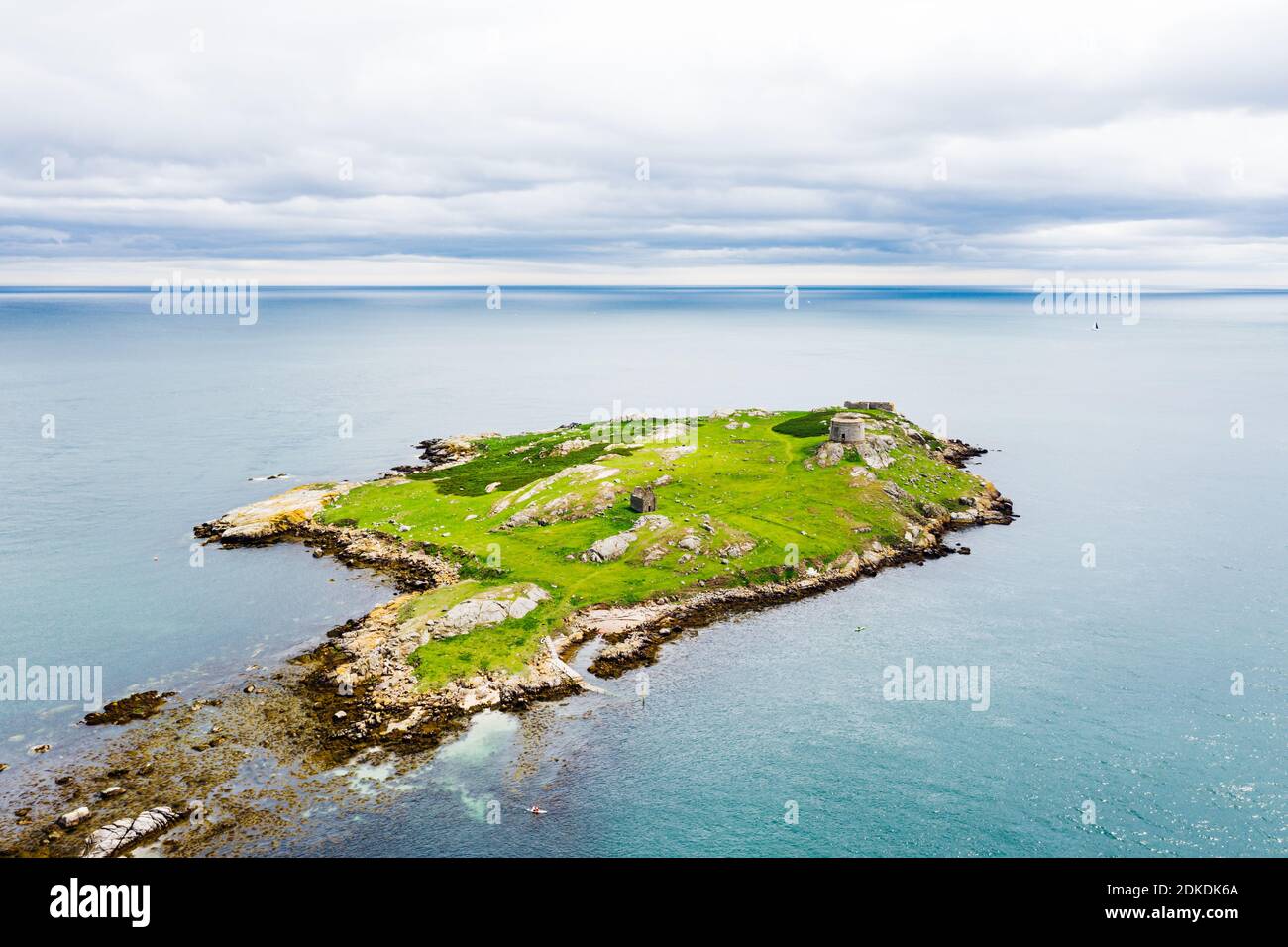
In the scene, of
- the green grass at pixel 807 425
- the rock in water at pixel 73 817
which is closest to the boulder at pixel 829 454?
the green grass at pixel 807 425

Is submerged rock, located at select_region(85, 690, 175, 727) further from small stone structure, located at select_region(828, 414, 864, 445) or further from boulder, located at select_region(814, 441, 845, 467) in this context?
small stone structure, located at select_region(828, 414, 864, 445)

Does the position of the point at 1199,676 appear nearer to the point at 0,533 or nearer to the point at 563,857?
the point at 563,857

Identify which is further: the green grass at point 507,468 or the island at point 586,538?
the green grass at point 507,468

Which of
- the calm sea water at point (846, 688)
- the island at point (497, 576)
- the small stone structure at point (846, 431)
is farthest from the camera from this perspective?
the small stone structure at point (846, 431)

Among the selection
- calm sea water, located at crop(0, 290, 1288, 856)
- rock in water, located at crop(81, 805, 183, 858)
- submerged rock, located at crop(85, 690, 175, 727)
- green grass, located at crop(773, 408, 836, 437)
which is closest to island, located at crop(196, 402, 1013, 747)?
green grass, located at crop(773, 408, 836, 437)

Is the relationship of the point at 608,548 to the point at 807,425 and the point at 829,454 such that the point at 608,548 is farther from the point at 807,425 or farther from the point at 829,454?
the point at 807,425

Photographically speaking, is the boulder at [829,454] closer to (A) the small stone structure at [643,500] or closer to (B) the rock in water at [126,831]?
(A) the small stone structure at [643,500]
